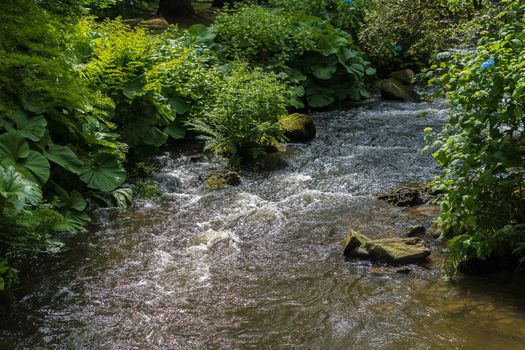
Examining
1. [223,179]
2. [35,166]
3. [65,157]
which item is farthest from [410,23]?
[35,166]

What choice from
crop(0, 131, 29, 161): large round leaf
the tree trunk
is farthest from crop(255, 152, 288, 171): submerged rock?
the tree trunk

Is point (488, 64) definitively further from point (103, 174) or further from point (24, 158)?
point (103, 174)

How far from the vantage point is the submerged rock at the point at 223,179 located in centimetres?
823

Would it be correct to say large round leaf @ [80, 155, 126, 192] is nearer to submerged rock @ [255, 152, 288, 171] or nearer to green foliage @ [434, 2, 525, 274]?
submerged rock @ [255, 152, 288, 171]

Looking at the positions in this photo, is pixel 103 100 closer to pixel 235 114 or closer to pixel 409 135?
pixel 235 114

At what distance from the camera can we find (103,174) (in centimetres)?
730

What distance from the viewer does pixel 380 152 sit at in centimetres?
Result: 953

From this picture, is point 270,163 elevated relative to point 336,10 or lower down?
lower down

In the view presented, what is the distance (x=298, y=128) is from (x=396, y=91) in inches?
157

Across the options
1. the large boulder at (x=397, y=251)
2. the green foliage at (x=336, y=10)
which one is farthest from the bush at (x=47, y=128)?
the green foliage at (x=336, y=10)

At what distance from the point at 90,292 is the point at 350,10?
40.6ft

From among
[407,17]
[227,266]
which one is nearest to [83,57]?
[227,266]

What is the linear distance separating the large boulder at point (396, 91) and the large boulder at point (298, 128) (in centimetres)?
356

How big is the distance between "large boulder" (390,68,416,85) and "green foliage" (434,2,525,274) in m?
9.44
